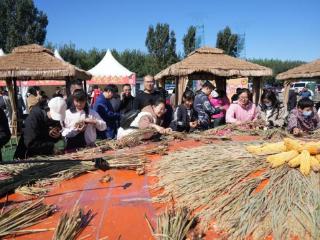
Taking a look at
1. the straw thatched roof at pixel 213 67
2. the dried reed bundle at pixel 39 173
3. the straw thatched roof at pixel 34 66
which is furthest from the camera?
the straw thatched roof at pixel 213 67

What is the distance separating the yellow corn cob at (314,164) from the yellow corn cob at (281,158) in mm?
99

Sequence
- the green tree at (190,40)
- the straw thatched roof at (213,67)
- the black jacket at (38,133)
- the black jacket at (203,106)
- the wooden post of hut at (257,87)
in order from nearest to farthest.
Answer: the black jacket at (38,133)
the black jacket at (203,106)
the straw thatched roof at (213,67)
the wooden post of hut at (257,87)
the green tree at (190,40)

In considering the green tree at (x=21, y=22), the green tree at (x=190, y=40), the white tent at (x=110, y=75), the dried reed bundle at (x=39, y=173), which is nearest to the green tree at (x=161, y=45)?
the green tree at (x=190, y=40)

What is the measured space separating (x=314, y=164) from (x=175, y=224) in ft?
2.92

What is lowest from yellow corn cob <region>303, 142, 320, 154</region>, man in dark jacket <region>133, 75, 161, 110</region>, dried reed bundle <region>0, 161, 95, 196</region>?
dried reed bundle <region>0, 161, 95, 196</region>

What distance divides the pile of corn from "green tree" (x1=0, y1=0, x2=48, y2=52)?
45.6 metres

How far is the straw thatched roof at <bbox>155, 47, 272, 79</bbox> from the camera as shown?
1184 cm

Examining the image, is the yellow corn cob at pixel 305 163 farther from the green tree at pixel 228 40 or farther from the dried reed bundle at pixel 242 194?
the green tree at pixel 228 40

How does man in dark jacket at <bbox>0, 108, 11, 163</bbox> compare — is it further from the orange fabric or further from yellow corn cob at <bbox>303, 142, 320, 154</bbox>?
yellow corn cob at <bbox>303, 142, 320, 154</bbox>

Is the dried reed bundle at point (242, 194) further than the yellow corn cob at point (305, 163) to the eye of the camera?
No

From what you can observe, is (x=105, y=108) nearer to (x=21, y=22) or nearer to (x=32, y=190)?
(x=32, y=190)

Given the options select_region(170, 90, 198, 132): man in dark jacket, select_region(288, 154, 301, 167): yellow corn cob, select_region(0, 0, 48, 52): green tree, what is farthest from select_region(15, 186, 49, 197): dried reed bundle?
select_region(0, 0, 48, 52): green tree

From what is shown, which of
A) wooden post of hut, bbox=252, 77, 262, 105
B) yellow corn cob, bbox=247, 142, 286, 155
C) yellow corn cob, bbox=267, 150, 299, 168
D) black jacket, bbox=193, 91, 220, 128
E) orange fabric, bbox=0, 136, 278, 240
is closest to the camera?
orange fabric, bbox=0, 136, 278, 240

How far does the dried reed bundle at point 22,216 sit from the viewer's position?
1.84 m
